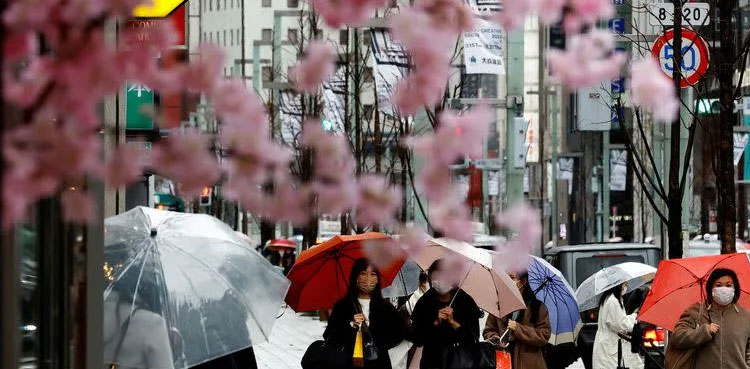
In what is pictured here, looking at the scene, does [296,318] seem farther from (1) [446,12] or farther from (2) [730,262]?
(1) [446,12]

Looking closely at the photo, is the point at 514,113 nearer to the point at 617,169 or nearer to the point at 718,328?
the point at 718,328

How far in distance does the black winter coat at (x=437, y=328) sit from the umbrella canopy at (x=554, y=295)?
2.22 metres

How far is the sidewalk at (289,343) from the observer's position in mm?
22906

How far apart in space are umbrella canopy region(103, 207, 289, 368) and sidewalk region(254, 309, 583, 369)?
11923 mm

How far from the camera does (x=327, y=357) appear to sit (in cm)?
1192

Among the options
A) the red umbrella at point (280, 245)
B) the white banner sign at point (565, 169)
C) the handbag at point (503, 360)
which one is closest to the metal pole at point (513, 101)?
the handbag at point (503, 360)

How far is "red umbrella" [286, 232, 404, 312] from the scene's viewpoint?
12898 millimetres

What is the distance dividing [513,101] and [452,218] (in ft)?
81.5

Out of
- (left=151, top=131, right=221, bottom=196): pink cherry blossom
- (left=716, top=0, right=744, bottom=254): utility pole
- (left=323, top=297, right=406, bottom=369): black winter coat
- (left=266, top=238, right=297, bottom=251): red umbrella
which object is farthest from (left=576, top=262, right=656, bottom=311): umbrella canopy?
(left=266, top=238, right=297, bottom=251): red umbrella

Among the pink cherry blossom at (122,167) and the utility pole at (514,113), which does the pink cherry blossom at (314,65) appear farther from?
the utility pole at (514,113)

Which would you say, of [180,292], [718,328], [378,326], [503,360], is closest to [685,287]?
[718,328]

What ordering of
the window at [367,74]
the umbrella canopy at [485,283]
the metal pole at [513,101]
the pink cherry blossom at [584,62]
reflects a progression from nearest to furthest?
the pink cherry blossom at [584,62]
the umbrella canopy at [485,283]
the metal pole at [513,101]
the window at [367,74]

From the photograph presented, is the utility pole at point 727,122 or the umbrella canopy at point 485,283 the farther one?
the utility pole at point 727,122

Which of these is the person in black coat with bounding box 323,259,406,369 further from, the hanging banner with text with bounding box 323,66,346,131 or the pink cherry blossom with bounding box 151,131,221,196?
the hanging banner with text with bounding box 323,66,346,131
